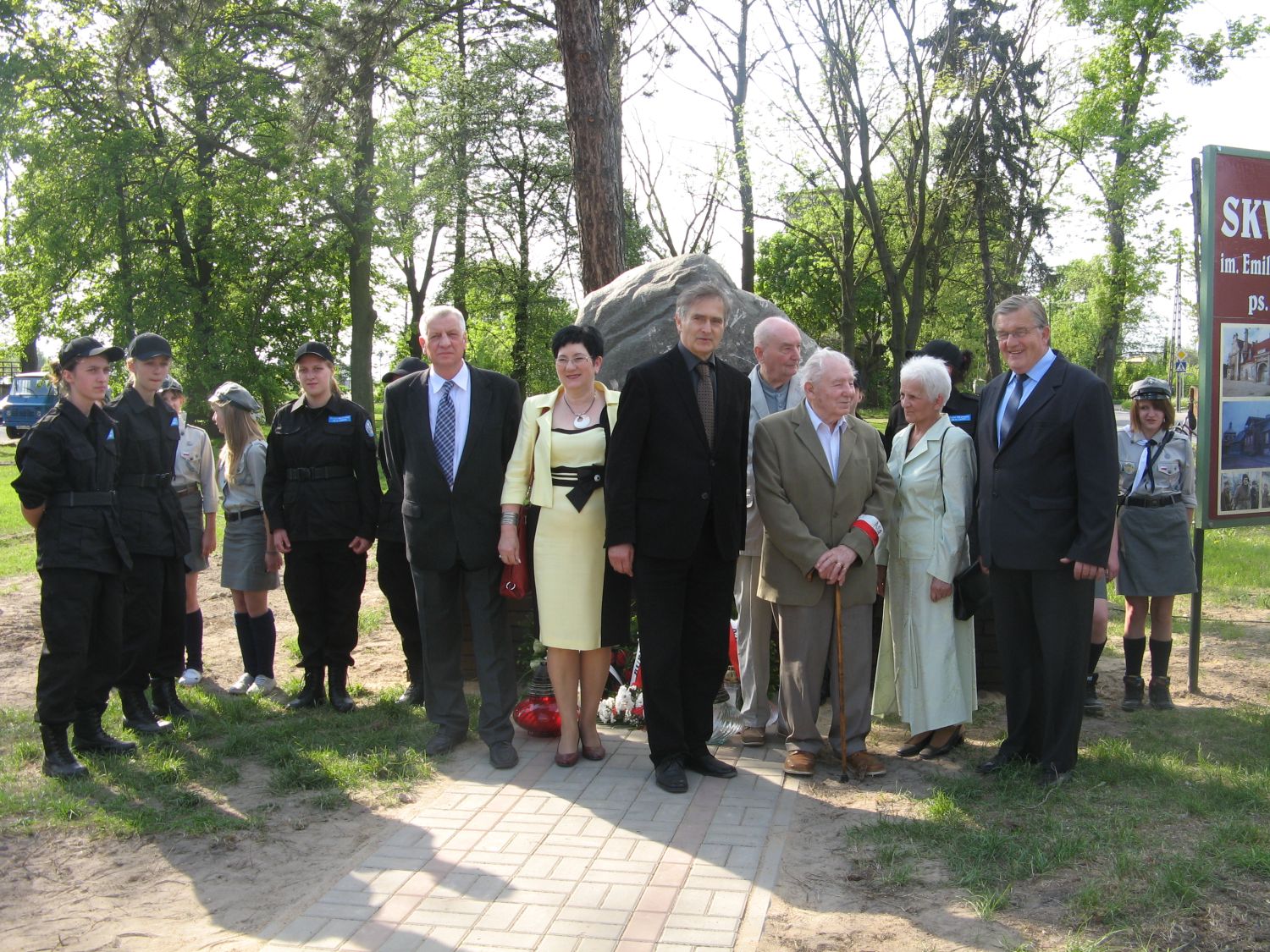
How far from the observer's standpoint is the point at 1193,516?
636cm

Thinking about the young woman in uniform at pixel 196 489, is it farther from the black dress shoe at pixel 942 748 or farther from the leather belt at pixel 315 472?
the black dress shoe at pixel 942 748

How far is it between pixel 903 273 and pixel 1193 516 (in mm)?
8595

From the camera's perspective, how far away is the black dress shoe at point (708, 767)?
486cm

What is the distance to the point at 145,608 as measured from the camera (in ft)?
18.2

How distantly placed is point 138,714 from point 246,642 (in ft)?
3.16

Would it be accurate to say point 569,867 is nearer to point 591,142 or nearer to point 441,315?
point 441,315

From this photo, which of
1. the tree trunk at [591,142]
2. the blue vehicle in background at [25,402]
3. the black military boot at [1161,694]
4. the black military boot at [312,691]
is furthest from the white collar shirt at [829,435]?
the blue vehicle in background at [25,402]

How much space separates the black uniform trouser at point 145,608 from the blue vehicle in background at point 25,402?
1081 inches

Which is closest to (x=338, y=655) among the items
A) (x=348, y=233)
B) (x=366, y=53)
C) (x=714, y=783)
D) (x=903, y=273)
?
(x=714, y=783)

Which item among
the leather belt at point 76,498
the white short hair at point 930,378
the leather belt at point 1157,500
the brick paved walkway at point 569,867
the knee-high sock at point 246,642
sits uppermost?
the white short hair at point 930,378

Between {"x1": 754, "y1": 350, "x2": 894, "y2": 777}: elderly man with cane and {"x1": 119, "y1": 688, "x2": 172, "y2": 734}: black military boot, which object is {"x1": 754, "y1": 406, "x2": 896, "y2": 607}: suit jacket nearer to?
{"x1": 754, "y1": 350, "x2": 894, "y2": 777}: elderly man with cane

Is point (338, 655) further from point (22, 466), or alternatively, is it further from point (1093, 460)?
point (1093, 460)

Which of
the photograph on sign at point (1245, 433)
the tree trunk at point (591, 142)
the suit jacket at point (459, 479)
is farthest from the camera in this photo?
the tree trunk at point (591, 142)

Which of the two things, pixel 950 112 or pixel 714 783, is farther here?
pixel 950 112
